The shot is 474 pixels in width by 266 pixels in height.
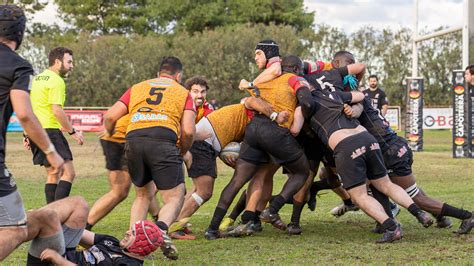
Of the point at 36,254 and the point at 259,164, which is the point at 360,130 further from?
the point at 36,254

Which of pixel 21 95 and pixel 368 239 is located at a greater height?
pixel 21 95

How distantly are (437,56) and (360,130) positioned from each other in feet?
152

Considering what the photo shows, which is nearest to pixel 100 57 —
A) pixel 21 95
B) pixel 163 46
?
pixel 163 46

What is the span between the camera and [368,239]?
8.82 m

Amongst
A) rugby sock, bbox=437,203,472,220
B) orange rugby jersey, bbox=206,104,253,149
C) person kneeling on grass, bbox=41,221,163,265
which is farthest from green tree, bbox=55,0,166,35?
person kneeling on grass, bbox=41,221,163,265

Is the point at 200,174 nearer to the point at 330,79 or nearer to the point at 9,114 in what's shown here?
the point at 330,79

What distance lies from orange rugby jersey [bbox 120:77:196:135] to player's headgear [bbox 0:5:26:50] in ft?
7.46

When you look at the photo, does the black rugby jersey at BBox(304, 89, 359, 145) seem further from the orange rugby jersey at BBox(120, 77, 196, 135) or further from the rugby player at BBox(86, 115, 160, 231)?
the rugby player at BBox(86, 115, 160, 231)

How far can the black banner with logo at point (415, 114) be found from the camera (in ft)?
86.2

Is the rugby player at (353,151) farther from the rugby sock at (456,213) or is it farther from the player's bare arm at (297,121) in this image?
the rugby sock at (456,213)

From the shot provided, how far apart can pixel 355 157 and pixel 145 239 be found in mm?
2697

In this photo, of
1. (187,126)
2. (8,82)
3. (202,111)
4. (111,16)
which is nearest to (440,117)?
(111,16)

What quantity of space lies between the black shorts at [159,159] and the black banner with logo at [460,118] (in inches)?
632

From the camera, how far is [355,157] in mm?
8430
